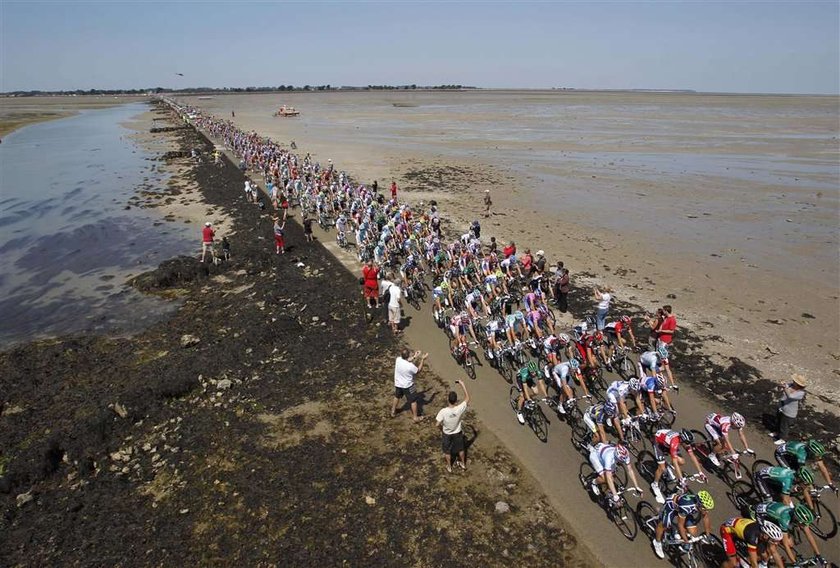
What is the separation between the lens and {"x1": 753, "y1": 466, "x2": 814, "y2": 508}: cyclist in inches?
316

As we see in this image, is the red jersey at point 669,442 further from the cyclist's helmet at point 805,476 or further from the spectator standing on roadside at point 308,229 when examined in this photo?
the spectator standing on roadside at point 308,229

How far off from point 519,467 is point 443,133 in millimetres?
66264

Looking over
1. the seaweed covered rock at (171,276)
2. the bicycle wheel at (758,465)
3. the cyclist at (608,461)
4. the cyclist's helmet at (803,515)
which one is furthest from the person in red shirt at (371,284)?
the cyclist's helmet at (803,515)

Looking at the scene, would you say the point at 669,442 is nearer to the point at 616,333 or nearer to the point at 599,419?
the point at 599,419

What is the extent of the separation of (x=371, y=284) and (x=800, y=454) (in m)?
12.0

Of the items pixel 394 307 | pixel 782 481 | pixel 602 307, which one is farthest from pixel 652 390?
pixel 394 307

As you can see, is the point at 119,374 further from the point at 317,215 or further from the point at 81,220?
the point at 81,220

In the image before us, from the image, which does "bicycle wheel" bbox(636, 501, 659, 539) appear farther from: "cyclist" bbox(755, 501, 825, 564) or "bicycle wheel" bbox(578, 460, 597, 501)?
"cyclist" bbox(755, 501, 825, 564)

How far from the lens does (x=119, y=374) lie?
14.4m

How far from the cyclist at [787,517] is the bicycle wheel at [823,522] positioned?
3.02 ft

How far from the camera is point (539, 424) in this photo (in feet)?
34.9

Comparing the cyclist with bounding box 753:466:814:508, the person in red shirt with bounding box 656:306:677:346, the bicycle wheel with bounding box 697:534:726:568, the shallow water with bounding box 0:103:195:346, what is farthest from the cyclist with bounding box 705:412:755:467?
the shallow water with bounding box 0:103:195:346

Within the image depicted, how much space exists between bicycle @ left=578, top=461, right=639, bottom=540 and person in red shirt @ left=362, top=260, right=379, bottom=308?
9313mm

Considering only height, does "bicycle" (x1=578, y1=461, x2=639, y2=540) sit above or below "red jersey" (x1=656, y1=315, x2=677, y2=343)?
below
